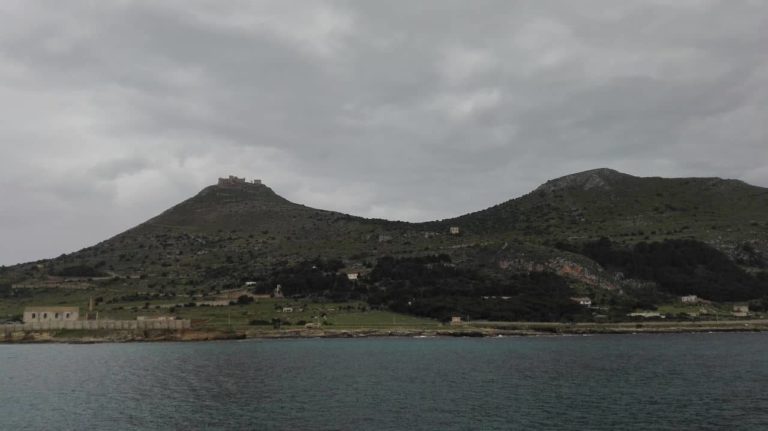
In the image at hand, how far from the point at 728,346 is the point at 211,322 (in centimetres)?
10468

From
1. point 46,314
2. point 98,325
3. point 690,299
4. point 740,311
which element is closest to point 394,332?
point 98,325

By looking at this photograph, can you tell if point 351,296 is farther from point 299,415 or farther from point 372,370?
point 299,415

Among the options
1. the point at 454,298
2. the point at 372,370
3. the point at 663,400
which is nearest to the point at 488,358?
the point at 372,370

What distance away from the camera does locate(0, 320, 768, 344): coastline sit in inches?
5463

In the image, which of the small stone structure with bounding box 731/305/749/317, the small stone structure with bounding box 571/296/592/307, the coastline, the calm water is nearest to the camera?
the calm water

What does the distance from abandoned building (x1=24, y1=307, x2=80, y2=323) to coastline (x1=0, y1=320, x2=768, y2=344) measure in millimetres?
5149

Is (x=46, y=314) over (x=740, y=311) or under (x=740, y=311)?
over

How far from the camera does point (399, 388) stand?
2549 inches

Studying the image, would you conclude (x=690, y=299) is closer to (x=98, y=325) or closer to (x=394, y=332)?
(x=394, y=332)

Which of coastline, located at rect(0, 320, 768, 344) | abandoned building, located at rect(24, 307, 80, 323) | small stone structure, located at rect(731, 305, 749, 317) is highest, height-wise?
abandoned building, located at rect(24, 307, 80, 323)

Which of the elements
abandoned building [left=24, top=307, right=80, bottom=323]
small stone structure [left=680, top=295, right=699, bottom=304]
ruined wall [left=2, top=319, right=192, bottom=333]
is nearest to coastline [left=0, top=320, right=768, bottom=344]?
ruined wall [left=2, top=319, right=192, bottom=333]

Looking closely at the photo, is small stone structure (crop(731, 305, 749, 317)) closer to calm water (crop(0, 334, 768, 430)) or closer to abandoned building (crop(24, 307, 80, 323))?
calm water (crop(0, 334, 768, 430))

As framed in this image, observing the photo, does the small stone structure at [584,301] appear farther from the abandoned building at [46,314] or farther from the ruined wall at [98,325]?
the abandoned building at [46,314]

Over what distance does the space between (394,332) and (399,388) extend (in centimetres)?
7606
